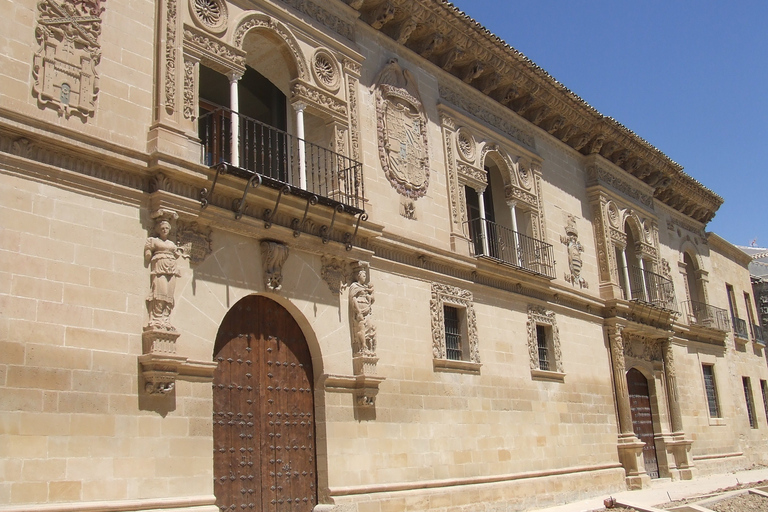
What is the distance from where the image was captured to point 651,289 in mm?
18781

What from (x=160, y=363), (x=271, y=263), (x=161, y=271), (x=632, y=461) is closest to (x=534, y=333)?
(x=632, y=461)

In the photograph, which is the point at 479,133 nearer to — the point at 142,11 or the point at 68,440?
the point at 142,11

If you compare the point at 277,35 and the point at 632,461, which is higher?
the point at 277,35

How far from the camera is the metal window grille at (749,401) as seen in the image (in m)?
23.1

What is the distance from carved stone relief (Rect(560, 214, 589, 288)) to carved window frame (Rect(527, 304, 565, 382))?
5.13 ft

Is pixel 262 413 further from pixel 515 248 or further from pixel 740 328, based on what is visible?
pixel 740 328

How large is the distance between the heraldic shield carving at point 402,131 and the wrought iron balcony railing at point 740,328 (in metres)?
16.1

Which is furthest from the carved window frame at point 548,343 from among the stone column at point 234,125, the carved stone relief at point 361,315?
the stone column at point 234,125

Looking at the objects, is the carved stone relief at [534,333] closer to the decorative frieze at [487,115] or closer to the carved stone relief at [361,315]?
the decorative frieze at [487,115]

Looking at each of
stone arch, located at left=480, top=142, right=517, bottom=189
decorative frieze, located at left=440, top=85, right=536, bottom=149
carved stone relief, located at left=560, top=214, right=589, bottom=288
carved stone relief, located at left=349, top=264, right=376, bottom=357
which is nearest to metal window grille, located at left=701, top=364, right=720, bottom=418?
carved stone relief, located at left=560, top=214, right=589, bottom=288

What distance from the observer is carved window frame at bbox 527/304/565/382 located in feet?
44.2

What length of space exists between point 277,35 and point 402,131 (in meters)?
2.72

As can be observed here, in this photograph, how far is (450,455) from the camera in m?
11.0

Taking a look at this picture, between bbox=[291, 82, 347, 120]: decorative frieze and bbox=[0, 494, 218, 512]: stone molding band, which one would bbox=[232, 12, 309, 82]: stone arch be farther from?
bbox=[0, 494, 218, 512]: stone molding band
